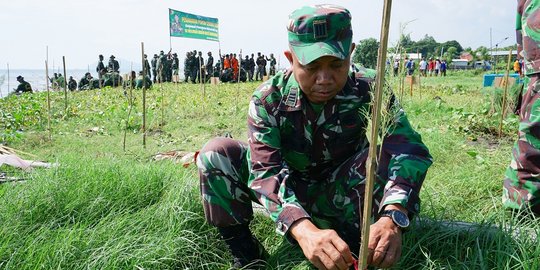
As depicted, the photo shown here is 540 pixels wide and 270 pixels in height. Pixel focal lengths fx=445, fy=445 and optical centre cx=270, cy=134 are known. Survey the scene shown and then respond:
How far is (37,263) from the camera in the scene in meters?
1.53

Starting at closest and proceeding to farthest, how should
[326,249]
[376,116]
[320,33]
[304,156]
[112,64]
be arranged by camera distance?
1. [376,116]
2. [326,249]
3. [320,33]
4. [304,156]
5. [112,64]

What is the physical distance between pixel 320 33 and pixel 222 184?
0.68 m

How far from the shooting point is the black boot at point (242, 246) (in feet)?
5.78

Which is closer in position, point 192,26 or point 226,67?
point 192,26

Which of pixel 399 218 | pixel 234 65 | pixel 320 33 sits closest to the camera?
pixel 399 218

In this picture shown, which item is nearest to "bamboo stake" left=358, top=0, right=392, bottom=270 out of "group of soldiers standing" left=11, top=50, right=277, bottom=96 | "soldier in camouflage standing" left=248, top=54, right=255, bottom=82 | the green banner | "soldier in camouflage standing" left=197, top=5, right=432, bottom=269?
"soldier in camouflage standing" left=197, top=5, right=432, bottom=269

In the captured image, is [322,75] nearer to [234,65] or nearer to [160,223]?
[160,223]

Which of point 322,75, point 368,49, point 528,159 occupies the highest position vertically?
point 368,49

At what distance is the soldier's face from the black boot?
64 cm

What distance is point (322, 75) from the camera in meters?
1.47

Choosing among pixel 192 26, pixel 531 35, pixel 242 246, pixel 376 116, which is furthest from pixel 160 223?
pixel 192 26

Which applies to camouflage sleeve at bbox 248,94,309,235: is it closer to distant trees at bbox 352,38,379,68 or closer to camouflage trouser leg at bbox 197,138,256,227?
camouflage trouser leg at bbox 197,138,256,227

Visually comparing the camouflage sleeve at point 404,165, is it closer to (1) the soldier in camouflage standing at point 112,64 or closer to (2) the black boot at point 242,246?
(2) the black boot at point 242,246

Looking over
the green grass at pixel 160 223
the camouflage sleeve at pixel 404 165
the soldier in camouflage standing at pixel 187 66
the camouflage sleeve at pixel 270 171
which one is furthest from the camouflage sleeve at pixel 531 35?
the soldier in camouflage standing at pixel 187 66
